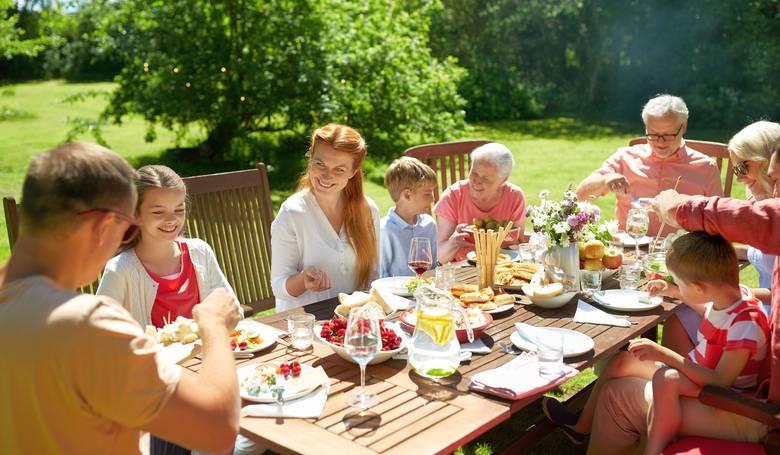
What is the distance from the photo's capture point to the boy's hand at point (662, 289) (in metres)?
3.37

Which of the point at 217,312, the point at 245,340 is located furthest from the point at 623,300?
the point at 217,312

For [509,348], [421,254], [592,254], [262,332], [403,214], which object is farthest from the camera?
[403,214]

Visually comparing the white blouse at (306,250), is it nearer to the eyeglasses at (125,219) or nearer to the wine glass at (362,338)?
the wine glass at (362,338)

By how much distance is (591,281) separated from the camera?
363 cm

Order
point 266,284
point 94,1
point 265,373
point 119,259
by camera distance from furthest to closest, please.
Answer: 1. point 94,1
2. point 266,284
3. point 119,259
4. point 265,373

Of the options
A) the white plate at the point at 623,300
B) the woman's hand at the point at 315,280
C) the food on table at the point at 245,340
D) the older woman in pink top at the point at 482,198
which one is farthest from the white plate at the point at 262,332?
the older woman in pink top at the point at 482,198

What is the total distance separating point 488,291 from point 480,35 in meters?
17.6

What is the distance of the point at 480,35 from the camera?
2006 centimetres

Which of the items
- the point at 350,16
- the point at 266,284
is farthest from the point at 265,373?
the point at 350,16

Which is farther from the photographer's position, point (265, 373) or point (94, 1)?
point (94, 1)

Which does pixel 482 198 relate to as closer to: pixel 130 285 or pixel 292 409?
pixel 130 285

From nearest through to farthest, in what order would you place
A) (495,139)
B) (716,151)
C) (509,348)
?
1. (509,348)
2. (716,151)
3. (495,139)

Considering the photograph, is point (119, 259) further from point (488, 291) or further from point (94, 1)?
point (94, 1)

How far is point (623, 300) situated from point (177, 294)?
7.09ft
